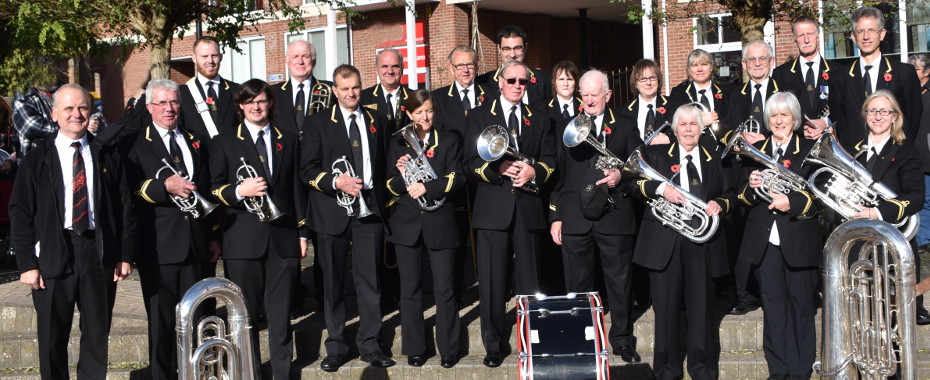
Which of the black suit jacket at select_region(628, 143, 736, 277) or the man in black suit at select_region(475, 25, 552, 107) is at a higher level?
the man in black suit at select_region(475, 25, 552, 107)

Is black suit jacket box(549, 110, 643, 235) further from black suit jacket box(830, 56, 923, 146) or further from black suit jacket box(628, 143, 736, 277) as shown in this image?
black suit jacket box(830, 56, 923, 146)

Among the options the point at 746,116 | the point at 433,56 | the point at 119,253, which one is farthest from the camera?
the point at 433,56

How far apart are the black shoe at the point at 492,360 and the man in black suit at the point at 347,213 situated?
67 cm

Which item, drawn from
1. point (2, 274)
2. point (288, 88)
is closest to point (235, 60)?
point (2, 274)

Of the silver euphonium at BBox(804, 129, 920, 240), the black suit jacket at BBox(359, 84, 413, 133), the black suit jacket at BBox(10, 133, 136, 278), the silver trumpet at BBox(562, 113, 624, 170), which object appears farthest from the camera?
the black suit jacket at BBox(359, 84, 413, 133)

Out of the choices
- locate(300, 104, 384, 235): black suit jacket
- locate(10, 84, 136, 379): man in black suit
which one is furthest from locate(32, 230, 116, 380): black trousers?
Result: locate(300, 104, 384, 235): black suit jacket

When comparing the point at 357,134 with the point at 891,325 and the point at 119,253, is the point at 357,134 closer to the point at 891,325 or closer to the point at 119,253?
the point at 119,253

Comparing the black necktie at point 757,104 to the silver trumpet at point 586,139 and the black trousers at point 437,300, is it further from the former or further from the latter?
the black trousers at point 437,300

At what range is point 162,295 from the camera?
21.3 ft

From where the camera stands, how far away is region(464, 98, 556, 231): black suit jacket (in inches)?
265

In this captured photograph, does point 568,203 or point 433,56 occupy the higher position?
point 433,56

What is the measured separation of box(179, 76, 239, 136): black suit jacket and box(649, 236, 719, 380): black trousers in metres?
3.25

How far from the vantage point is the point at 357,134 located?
22.5 feet

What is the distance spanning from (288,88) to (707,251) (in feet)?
11.1
